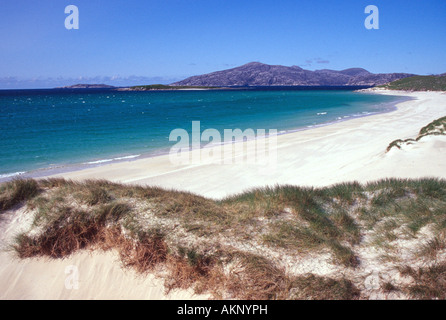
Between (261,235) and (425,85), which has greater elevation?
(425,85)

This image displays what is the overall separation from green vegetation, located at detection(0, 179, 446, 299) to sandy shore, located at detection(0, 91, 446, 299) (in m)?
0.25

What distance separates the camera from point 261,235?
4.48 meters

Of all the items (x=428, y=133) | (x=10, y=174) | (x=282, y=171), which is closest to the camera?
(x=282, y=171)

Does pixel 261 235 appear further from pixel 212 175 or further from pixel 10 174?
pixel 10 174

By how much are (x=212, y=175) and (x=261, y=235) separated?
864 centimetres

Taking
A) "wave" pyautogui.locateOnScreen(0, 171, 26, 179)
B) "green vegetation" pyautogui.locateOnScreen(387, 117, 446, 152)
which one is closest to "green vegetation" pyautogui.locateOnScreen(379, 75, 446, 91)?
"green vegetation" pyautogui.locateOnScreen(387, 117, 446, 152)

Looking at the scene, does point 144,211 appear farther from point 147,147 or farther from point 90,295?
point 147,147

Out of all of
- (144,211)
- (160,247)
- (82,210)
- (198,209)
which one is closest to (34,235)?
(82,210)

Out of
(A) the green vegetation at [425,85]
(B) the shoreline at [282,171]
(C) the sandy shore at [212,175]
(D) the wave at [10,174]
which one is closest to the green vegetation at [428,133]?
(C) the sandy shore at [212,175]

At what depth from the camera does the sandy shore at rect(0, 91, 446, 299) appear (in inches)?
167

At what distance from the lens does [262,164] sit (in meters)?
14.5

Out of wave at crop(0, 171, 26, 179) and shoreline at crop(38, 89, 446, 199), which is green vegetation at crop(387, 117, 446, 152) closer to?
shoreline at crop(38, 89, 446, 199)

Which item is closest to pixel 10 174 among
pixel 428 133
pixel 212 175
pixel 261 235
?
pixel 212 175
